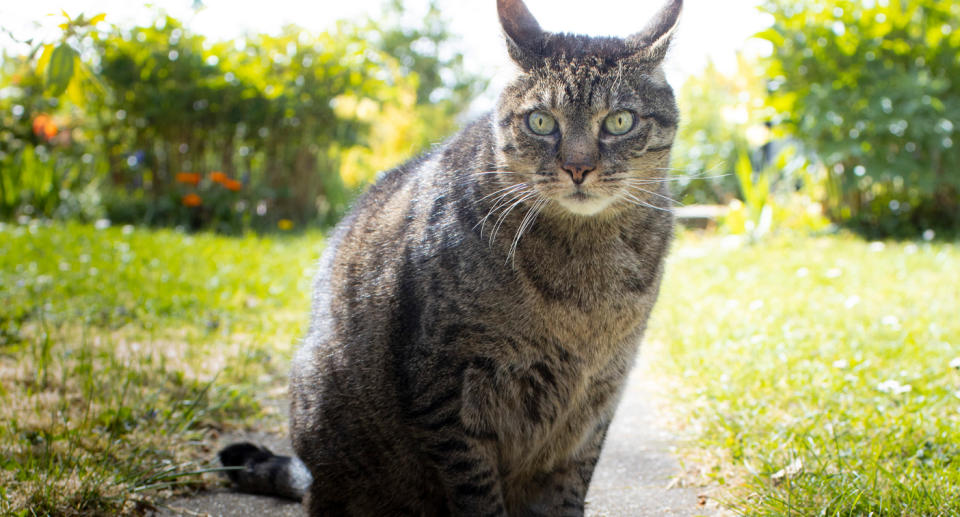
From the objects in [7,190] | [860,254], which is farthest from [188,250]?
[860,254]

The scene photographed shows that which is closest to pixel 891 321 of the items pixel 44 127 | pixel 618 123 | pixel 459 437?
pixel 618 123

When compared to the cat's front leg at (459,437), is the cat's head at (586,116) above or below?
above

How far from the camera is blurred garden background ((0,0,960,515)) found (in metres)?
2.23

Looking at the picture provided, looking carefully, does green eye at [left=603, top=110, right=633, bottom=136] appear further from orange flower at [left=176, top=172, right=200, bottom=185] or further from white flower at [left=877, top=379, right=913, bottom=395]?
orange flower at [left=176, top=172, right=200, bottom=185]

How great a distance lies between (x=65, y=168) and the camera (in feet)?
24.2

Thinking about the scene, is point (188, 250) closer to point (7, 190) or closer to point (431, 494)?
point (7, 190)

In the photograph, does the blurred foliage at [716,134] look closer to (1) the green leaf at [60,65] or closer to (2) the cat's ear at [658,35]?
(2) the cat's ear at [658,35]

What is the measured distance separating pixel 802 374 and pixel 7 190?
6.97 meters

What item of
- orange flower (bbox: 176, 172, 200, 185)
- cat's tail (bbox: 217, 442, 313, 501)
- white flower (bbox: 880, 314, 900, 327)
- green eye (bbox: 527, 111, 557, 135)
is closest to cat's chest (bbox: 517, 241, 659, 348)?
green eye (bbox: 527, 111, 557, 135)

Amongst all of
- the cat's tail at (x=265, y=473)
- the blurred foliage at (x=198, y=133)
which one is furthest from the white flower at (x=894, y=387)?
the blurred foliage at (x=198, y=133)

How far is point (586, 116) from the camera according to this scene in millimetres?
1947

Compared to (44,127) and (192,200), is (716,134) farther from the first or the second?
(44,127)

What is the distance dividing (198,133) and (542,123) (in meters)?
6.95

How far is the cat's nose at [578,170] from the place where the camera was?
186 cm
